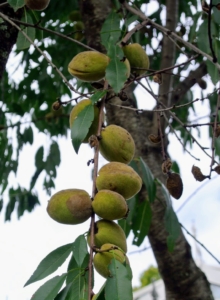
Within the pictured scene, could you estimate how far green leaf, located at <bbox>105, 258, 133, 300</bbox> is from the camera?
0.49 meters

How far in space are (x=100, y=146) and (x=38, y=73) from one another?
63.2 inches

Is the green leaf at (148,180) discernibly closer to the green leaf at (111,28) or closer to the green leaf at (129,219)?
the green leaf at (129,219)

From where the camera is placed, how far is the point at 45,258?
0.63 metres

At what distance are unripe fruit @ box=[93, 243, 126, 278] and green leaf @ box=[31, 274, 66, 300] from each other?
0.05 m

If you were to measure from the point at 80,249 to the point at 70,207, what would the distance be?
0.06 m

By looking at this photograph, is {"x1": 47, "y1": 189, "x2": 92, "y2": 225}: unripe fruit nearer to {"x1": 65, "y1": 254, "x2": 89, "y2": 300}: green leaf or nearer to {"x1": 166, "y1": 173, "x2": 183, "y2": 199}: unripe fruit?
{"x1": 65, "y1": 254, "x2": 89, "y2": 300}: green leaf

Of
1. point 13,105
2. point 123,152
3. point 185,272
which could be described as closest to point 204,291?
point 185,272

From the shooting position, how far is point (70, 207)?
23.5 inches

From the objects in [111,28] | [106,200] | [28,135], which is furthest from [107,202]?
[28,135]

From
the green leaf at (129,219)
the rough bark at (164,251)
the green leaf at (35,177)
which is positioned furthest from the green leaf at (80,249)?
the green leaf at (35,177)

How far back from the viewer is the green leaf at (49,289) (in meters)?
0.55

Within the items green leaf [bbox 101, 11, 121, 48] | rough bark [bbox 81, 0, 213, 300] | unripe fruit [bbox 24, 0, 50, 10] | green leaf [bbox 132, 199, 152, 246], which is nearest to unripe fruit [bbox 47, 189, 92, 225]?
unripe fruit [bbox 24, 0, 50, 10]

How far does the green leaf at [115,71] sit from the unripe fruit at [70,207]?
17 cm

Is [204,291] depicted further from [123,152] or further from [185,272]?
[123,152]
